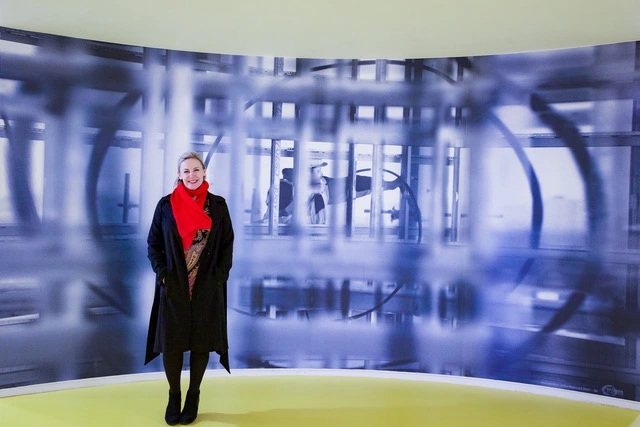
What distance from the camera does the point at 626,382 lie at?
153 inches

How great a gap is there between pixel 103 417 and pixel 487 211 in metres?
2.84

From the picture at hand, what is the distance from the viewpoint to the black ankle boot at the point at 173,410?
322 centimetres

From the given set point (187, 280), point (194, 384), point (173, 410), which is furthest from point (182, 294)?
point (173, 410)

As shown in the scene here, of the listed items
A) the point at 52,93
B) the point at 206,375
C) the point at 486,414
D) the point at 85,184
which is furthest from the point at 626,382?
the point at 52,93

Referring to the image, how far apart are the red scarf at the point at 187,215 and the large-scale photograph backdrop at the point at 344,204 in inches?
42.1

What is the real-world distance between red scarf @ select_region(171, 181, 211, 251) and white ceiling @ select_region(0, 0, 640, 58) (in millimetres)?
1052

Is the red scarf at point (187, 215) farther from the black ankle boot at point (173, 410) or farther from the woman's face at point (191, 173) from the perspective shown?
the black ankle boot at point (173, 410)

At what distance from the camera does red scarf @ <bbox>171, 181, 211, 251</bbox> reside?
3.19 meters

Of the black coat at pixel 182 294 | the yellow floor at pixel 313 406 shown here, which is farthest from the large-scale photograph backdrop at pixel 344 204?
the black coat at pixel 182 294

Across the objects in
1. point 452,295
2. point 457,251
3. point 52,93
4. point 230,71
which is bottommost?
point 452,295

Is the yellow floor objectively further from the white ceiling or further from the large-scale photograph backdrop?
the white ceiling

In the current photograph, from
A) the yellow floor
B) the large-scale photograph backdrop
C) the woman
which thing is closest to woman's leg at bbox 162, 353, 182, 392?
the woman

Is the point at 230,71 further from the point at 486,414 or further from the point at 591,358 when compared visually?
the point at 591,358

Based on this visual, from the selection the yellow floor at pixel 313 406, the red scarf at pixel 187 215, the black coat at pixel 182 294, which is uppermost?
the red scarf at pixel 187 215
